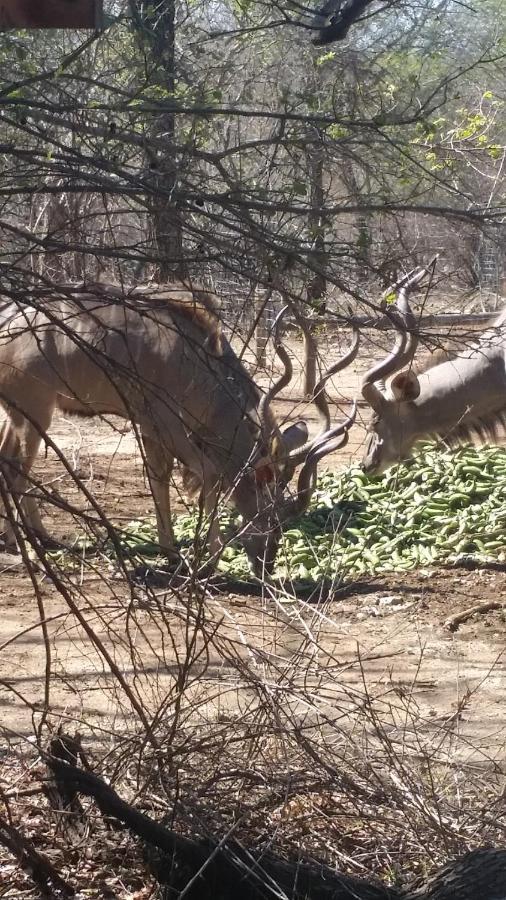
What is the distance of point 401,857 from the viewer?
3.53 m

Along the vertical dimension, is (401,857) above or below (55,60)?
below

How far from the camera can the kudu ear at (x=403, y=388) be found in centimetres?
909

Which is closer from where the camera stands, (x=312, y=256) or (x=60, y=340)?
(x=312, y=256)

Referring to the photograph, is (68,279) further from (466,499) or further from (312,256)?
(466,499)

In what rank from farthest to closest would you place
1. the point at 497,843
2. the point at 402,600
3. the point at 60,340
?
the point at 60,340 < the point at 402,600 < the point at 497,843

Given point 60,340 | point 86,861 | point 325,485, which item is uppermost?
point 60,340

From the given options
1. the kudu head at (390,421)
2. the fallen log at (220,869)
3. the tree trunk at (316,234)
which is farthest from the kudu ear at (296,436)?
the fallen log at (220,869)

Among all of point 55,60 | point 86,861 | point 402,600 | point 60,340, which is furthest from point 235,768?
point 60,340

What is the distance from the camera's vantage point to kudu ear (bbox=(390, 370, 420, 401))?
9.09 m

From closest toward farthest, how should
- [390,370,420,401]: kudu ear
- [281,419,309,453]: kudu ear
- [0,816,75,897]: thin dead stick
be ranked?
1. [0,816,75,897]: thin dead stick
2. [281,419,309,453]: kudu ear
3. [390,370,420,401]: kudu ear

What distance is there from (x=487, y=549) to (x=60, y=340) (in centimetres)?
331

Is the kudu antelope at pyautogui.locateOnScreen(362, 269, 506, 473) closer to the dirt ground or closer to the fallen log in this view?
the dirt ground

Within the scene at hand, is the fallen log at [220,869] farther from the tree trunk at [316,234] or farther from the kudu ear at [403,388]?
the kudu ear at [403,388]

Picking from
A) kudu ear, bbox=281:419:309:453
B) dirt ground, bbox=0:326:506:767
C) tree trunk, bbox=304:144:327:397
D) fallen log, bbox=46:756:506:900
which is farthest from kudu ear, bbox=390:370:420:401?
fallen log, bbox=46:756:506:900
